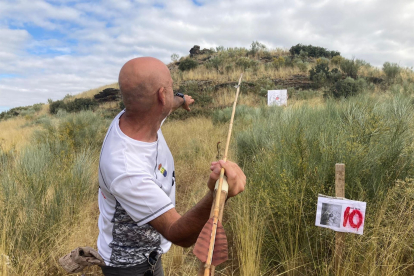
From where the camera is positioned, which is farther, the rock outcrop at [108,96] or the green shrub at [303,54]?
the green shrub at [303,54]

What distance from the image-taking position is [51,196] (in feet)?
12.6

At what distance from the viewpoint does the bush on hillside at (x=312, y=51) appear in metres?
25.8

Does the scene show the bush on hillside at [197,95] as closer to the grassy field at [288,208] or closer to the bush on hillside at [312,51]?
the grassy field at [288,208]

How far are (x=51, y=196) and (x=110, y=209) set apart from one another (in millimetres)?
2709

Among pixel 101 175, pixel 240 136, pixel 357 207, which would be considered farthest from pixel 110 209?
pixel 240 136

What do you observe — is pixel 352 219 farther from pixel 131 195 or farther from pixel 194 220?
pixel 131 195

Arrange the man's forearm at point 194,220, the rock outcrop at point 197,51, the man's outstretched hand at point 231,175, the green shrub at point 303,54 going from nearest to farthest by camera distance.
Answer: the man's outstretched hand at point 231,175 < the man's forearm at point 194,220 < the green shrub at point 303,54 < the rock outcrop at point 197,51

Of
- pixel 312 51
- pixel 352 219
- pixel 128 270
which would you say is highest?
pixel 312 51

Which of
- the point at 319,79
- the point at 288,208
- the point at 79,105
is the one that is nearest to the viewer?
the point at 288,208

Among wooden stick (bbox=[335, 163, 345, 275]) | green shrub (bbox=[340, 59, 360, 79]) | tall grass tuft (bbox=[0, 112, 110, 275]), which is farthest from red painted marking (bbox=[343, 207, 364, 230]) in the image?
green shrub (bbox=[340, 59, 360, 79])

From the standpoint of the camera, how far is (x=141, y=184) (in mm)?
1368

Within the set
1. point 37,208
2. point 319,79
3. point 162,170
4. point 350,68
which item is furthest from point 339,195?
point 350,68

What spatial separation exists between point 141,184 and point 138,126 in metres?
0.41

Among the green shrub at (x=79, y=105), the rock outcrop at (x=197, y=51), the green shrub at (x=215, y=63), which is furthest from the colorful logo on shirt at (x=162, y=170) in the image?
the rock outcrop at (x=197, y=51)
